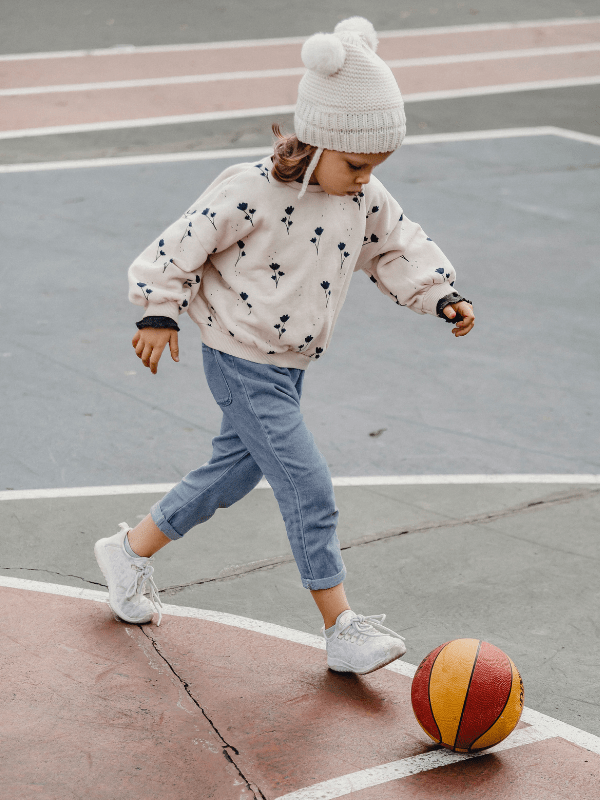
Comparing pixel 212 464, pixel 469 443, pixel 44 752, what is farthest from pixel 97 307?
pixel 44 752

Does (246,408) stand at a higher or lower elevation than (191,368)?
higher

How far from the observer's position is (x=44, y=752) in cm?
347

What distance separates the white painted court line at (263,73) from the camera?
14547 millimetres

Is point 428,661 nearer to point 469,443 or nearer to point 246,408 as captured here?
point 246,408

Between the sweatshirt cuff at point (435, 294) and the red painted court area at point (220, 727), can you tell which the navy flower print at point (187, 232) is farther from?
the red painted court area at point (220, 727)

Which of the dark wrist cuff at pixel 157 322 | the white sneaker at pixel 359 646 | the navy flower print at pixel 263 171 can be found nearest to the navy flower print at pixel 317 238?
the navy flower print at pixel 263 171

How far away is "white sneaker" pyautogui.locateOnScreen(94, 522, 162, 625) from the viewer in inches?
167

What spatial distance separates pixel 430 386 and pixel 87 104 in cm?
903

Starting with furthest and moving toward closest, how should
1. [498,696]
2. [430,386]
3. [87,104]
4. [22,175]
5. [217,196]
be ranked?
1. [87,104]
2. [22,175]
3. [430,386]
4. [217,196]
5. [498,696]

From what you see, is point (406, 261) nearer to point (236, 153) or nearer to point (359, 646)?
point (359, 646)

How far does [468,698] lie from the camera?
3.42m

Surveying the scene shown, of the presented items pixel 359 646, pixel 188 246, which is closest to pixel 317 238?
pixel 188 246

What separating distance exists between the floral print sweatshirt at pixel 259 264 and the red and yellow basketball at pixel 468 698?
1261mm

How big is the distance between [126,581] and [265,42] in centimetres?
1503
